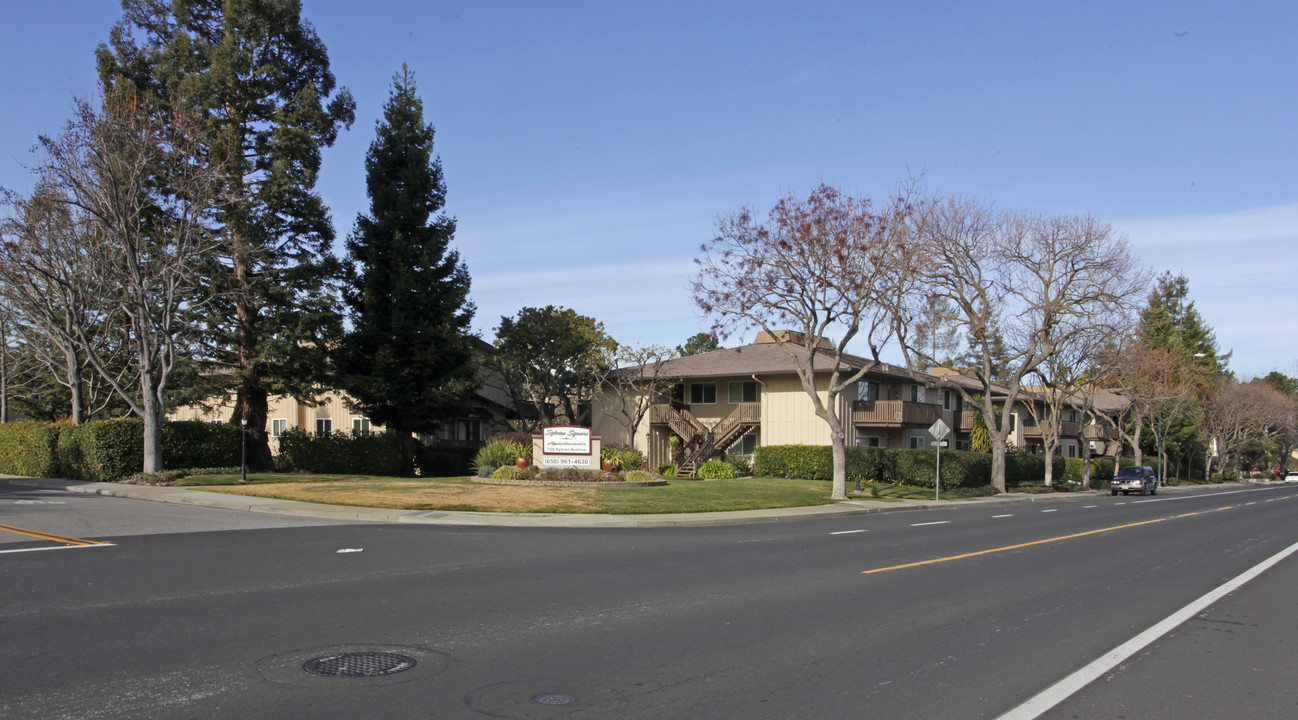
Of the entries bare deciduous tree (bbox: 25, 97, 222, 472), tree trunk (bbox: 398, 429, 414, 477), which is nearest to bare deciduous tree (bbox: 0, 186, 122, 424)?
bare deciduous tree (bbox: 25, 97, 222, 472)

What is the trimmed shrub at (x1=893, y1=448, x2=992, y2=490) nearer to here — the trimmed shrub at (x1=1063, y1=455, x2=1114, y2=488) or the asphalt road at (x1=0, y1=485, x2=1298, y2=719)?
the trimmed shrub at (x1=1063, y1=455, x2=1114, y2=488)

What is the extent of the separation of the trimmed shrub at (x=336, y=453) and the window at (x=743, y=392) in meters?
18.4

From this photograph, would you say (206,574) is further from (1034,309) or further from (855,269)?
(1034,309)

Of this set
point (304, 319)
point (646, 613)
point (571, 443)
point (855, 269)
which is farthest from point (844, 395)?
point (646, 613)

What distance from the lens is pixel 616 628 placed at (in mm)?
8195

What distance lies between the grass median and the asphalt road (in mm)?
6310

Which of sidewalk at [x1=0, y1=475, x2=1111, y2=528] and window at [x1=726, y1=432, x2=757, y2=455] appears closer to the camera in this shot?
sidewalk at [x1=0, y1=475, x2=1111, y2=528]

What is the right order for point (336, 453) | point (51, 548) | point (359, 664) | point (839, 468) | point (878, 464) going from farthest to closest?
point (878, 464) < point (336, 453) < point (839, 468) < point (51, 548) < point (359, 664)

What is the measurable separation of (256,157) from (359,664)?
3281cm

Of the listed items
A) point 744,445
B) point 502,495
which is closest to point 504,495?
point 502,495

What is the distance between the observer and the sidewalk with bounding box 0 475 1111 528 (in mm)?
19188

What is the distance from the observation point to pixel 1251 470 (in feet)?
336

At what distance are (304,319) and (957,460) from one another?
95.4ft

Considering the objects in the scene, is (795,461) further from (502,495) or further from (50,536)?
(50,536)
